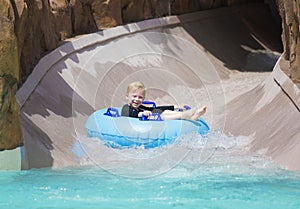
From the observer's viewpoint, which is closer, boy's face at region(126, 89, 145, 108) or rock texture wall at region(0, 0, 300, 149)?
rock texture wall at region(0, 0, 300, 149)

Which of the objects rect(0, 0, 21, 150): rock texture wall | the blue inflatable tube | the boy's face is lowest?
the blue inflatable tube

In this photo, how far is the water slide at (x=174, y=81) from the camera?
8797 mm

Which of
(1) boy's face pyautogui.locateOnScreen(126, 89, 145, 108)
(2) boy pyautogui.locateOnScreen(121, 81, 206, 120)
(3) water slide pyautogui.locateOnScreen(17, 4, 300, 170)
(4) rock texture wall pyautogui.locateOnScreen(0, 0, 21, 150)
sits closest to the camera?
(4) rock texture wall pyautogui.locateOnScreen(0, 0, 21, 150)

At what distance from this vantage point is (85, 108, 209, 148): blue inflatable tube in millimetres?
9359

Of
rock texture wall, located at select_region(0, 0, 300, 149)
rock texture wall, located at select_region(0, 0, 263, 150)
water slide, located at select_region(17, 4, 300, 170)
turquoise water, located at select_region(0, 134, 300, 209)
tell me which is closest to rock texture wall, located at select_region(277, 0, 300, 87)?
rock texture wall, located at select_region(0, 0, 300, 149)

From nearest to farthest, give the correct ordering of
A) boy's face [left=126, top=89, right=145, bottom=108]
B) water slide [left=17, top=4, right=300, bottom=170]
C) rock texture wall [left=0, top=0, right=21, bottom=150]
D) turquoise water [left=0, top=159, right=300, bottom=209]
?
turquoise water [left=0, top=159, right=300, bottom=209]
rock texture wall [left=0, top=0, right=21, bottom=150]
water slide [left=17, top=4, right=300, bottom=170]
boy's face [left=126, top=89, right=145, bottom=108]

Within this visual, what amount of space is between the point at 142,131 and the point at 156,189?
3.02 meters

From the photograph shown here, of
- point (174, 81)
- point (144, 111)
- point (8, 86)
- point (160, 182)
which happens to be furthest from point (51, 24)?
point (160, 182)

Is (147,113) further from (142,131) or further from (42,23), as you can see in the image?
(42,23)

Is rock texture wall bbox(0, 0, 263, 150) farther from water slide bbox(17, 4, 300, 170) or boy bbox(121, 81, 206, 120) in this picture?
boy bbox(121, 81, 206, 120)

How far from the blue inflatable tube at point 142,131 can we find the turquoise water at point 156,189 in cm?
165

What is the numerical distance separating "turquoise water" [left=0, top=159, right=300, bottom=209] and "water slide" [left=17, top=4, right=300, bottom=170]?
2.10 ft

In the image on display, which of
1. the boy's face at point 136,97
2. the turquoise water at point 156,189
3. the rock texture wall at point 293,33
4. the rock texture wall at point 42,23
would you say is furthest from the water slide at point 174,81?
the boy's face at point 136,97

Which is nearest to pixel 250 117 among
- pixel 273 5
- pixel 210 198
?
pixel 210 198
